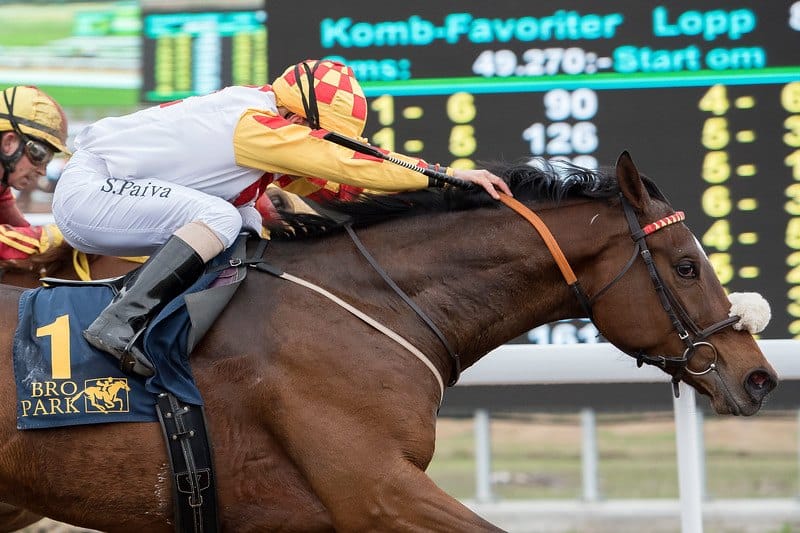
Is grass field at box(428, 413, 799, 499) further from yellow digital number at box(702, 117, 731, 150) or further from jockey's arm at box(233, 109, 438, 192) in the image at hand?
jockey's arm at box(233, 109, 438, 192)

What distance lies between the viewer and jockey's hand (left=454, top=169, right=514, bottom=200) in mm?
3078

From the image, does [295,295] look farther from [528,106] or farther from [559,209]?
[528,106]

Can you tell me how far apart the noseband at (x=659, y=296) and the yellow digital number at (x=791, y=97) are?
2469mm

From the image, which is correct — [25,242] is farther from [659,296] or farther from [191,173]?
[659,296]

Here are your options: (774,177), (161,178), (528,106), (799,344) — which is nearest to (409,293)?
(161,178)

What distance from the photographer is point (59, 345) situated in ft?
9.68

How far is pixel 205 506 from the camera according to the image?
2.92m

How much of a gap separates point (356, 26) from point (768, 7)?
1810mm

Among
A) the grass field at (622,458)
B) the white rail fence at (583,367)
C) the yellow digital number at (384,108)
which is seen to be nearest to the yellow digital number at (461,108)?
the yellow digital number at (384,108)

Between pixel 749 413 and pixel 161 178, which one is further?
pixel 161 178

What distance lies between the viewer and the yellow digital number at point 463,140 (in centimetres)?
531

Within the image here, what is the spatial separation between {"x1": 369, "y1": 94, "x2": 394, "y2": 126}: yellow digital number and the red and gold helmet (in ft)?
5.45

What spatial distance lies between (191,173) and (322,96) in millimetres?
393

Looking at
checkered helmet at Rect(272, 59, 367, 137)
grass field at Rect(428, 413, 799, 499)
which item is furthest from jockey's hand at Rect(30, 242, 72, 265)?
grass field at Rect(428, 413, 799, 499)
